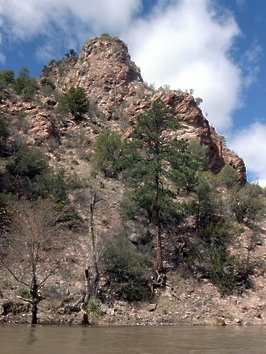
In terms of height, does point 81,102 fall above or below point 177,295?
above

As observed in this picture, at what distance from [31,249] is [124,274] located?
20.8ft

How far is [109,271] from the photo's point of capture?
22656 mm

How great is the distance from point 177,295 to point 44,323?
9.03 m

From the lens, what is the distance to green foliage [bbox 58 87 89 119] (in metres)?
47.9

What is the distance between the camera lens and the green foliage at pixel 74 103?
1886 inches

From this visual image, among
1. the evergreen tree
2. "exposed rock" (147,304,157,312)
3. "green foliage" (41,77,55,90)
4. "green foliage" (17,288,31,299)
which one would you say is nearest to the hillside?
"exposed rock" (147,304,157,312)

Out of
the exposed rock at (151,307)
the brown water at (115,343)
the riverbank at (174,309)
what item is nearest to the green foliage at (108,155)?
the riverbank at (174,309)

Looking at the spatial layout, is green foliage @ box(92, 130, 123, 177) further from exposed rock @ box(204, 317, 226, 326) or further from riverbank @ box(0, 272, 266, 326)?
exposed rock @ box(204, 317, 226, 326)

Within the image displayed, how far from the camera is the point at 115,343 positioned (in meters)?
11.9

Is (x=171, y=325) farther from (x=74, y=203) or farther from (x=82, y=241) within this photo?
(x=74, y=203)

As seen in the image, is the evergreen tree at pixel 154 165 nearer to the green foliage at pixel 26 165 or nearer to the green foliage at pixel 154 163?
the green foliage at pixel 154 163

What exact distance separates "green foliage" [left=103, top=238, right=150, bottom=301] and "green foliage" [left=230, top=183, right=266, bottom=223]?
12308 mm

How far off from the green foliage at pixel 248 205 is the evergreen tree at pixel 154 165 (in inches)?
229

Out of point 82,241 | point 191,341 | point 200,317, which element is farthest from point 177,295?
point 191,341
